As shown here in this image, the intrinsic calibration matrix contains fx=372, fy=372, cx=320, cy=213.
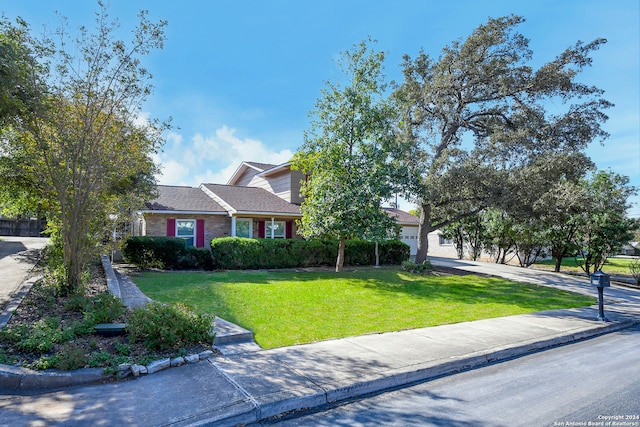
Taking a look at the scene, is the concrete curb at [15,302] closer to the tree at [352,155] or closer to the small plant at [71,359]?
the small plant at [71,359]

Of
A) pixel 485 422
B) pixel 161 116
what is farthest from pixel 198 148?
pixel 485 422

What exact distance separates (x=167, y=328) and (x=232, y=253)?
9.65 m

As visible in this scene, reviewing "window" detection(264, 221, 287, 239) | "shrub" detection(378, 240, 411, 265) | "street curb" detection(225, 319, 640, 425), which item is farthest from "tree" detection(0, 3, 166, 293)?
"shrub" detection(378, 240, 411, 265)

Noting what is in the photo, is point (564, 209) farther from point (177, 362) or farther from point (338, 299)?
point (177, 362)

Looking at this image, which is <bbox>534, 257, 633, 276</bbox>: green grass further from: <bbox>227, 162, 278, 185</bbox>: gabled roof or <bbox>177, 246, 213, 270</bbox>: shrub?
<bbox>177, 246, 213, 270</bbox>: shrub

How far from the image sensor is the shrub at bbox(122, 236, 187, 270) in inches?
553

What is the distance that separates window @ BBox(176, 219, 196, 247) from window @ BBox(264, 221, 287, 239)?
11.6 feet

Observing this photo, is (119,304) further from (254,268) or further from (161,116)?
(254,268)

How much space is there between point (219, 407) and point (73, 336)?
298 centimetres

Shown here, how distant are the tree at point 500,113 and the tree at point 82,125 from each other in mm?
9279

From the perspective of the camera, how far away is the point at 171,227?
17.0 metres

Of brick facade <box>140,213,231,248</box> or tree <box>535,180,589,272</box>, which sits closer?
tree <box>535,180,589,272</box>

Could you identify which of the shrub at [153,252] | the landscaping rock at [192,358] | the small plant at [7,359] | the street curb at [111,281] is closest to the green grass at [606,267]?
the shrub at [153,252]

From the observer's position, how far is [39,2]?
7426 mm
